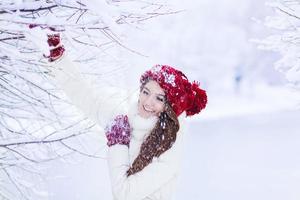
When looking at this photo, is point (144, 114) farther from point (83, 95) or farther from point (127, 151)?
point (83, 95)

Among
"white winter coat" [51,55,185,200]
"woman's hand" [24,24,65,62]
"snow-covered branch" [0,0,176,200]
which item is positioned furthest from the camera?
"white winter coat" [51,55,185,200]

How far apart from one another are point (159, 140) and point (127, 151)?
0.61 feet

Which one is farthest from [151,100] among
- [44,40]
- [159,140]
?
[44,40]

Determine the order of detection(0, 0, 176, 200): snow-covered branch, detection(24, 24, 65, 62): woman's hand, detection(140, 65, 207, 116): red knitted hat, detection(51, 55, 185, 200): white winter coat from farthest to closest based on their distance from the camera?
detection(140, 65, 207, 116): red knitted hat
detection(51, 55, 185, 200): white winter coat
detection(0, 0, 176, 200): snow-covered branch
detection(24, 24, 65, 62): woman's hand

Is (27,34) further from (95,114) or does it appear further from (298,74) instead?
(298,74)

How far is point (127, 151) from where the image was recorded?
8.93ft

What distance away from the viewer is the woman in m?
2.73

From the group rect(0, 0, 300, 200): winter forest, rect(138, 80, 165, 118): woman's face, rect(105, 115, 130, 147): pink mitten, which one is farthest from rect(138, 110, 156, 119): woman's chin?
rect(0, 0, 300, 200): winter forest

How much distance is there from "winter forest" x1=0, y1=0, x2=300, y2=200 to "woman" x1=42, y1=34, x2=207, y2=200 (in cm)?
15

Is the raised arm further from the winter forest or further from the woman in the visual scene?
the winter forest

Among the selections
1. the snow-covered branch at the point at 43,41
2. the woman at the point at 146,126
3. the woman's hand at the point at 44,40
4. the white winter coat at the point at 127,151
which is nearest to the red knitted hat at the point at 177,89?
the woman at the point at 146,126

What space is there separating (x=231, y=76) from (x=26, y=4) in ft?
97.4

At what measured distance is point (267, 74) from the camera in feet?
103

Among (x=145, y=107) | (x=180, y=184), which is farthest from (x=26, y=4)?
(x=180, y=184)
